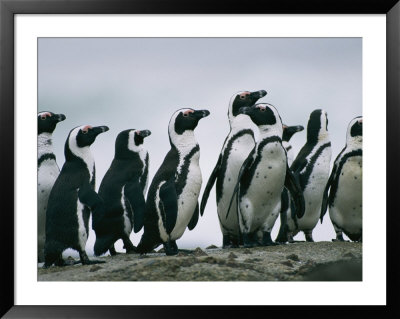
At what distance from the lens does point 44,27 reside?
128 inches

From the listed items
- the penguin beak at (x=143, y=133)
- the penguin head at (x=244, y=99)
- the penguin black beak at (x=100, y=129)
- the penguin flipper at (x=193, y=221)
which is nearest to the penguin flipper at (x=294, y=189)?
the penguin head at (x=244, y=99)

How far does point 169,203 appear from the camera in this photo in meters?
3.63

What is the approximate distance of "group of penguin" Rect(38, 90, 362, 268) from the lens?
11.4 ft

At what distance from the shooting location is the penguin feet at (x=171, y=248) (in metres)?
3.48

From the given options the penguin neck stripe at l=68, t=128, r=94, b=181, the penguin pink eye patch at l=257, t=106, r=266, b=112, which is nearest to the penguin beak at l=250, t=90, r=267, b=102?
the penguin pink eye patch at l=257, t=106, r=266, b=112

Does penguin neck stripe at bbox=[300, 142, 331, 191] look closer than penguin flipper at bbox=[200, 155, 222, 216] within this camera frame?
No

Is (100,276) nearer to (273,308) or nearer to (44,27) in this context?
(273,308)

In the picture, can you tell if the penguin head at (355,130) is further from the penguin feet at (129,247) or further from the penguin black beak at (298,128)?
the penguin feet at (129,247)

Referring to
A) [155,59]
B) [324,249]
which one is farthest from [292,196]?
[155,59]

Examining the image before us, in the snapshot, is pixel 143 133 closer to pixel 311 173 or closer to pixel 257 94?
pixel 257 94

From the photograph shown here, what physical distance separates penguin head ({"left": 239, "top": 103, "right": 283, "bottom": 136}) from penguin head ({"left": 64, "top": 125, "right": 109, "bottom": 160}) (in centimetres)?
76

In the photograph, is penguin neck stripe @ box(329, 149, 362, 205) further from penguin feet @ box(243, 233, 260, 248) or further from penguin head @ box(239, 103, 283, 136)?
penguin feet @ box(243, 233, 260, 248)

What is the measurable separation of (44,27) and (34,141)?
543mm

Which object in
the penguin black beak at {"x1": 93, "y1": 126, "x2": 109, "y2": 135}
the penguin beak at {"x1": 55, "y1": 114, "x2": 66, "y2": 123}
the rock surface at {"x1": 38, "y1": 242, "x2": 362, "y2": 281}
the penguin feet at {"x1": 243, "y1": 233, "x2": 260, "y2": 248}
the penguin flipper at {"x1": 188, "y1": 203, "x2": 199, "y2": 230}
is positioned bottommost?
the rock surface at {"x1": 38, "y1": 242, "x2": 362, "y2": 281}
